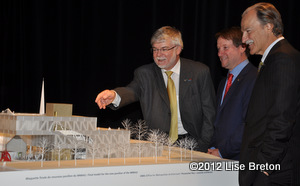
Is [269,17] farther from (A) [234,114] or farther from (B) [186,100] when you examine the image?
(B) [186,100]

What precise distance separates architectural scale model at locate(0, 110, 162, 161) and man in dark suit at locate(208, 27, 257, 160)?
2.76 feet

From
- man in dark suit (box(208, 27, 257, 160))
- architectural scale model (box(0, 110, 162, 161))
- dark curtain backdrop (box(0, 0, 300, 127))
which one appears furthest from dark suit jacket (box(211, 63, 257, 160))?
dark curtain backdrop (box(0, 0, 300, 127))

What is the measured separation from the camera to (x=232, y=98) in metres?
3.36

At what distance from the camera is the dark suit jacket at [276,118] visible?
213cm

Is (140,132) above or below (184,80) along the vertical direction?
below

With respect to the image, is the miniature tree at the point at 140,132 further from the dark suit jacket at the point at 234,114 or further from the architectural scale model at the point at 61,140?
the dark suit jacket at the point at 234,114

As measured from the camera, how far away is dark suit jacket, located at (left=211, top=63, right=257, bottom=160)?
327 cm

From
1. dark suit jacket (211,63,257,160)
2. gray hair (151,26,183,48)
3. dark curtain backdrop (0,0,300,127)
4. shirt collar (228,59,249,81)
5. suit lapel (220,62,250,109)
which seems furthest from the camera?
dark curtain backdrop (0,0,300,127)

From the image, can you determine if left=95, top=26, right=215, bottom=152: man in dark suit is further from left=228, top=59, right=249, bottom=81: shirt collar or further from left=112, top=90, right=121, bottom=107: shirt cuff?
left=228, top=59, right=249, bottom=81: shirt collar

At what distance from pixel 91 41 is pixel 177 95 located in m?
3.08

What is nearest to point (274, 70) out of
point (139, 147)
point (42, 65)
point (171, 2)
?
point (139, 147)

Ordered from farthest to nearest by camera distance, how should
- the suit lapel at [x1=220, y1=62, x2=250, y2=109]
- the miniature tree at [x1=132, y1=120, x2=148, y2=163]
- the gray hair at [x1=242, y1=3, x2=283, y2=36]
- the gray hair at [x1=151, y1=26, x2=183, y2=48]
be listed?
the gray hair at [x1=151, y1=26, x2=183, y2=48], the suit lapel at [x1=220, y1=62, x2=250, y2=109], the miniature tree at [x1=132, y1=120, x2=148, y2=163], the gray hair at [x1=242, y1=3, x2=283, y2=36]

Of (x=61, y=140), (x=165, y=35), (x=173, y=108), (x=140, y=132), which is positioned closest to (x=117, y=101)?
(x=140, y=132)

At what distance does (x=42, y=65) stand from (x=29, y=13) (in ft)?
3.31
